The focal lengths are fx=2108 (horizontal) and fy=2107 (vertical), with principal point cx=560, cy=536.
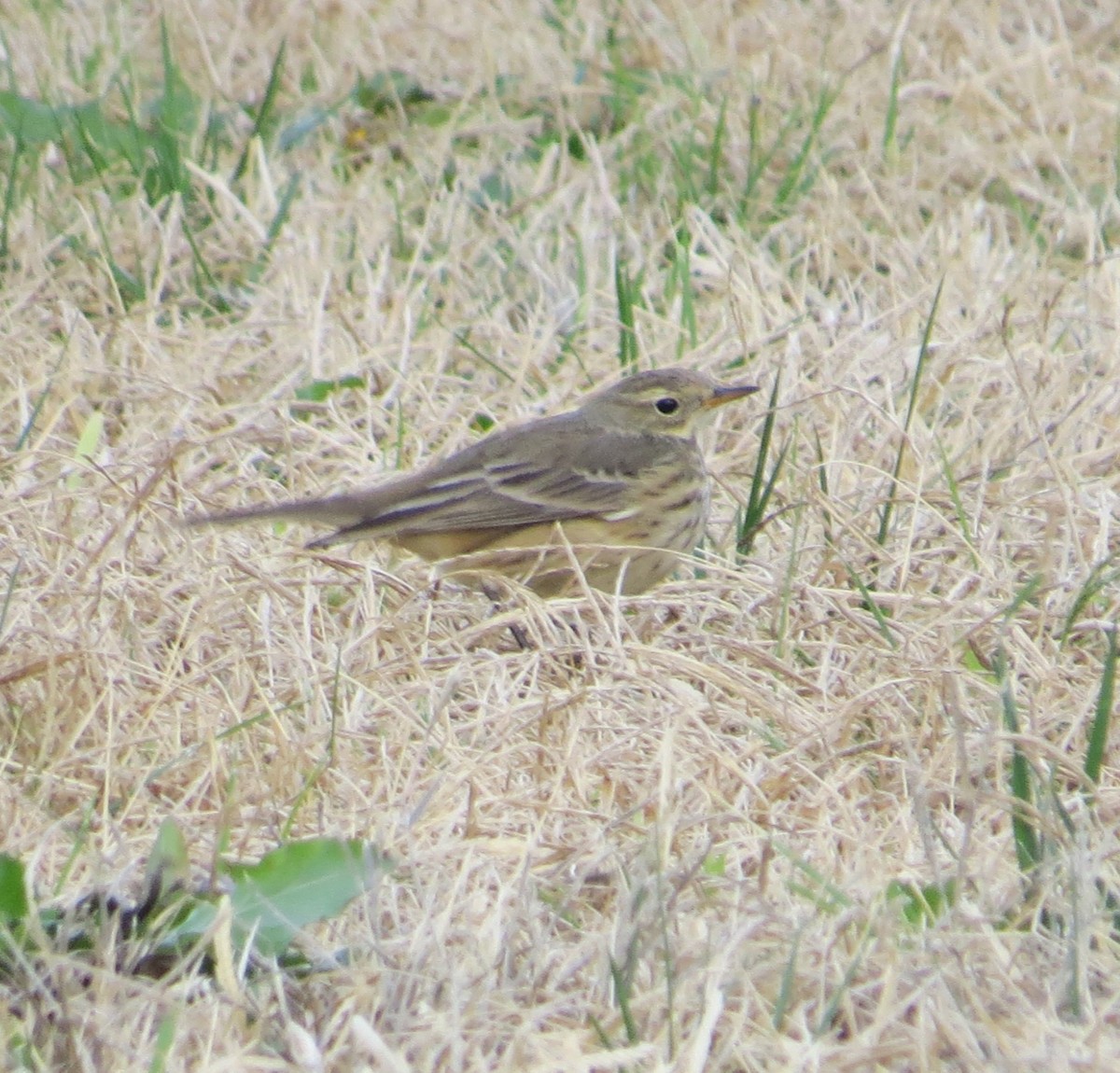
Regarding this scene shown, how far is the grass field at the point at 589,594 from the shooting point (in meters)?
3.16

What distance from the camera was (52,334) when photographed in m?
6.34

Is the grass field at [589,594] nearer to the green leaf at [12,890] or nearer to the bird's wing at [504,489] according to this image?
the green leaf at [12,890]

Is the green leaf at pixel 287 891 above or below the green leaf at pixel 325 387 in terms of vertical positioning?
above

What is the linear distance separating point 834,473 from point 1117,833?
77.1 inches

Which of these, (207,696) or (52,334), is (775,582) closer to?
(207,696)

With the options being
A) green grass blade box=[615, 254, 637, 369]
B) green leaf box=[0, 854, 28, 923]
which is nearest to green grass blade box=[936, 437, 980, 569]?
green grass blade box=[615, 254, 637, 369]

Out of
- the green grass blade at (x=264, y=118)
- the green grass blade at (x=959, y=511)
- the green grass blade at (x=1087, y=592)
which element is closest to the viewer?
the green grass blade at (x=1087, y=592)

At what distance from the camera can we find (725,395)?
18.7 feet

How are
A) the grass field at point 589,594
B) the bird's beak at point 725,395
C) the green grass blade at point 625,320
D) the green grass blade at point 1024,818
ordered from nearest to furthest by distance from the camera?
the grass field at point 589,594 < the green grass blade at point 1024,818 < the bird's beak at point 725,395 < the green grass blade at point 625,320

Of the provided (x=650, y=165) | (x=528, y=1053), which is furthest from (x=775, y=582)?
(x=650, y=165)

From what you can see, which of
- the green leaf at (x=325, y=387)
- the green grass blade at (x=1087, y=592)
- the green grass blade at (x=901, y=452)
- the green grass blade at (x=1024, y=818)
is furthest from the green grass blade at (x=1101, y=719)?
the green leaf at (x=325, y=387)

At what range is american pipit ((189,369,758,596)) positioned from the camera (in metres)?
5.15

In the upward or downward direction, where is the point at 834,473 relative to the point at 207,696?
downward

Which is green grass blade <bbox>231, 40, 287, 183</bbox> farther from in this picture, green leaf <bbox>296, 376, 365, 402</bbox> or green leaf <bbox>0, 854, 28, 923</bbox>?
green leaf <bbox>0, 854, 28, 923</bbox>
